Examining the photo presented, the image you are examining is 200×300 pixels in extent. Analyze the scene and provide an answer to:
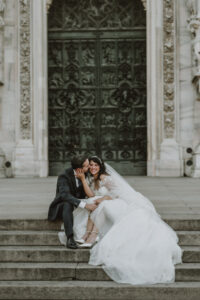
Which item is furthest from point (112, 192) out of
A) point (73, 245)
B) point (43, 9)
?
point (43, 9)

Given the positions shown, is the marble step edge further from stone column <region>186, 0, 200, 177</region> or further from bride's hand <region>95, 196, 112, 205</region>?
stone column <region>186, 0, 200, 177</region>

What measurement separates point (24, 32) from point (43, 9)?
87 cm

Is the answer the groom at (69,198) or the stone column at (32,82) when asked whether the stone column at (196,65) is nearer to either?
the stone column at (32,82)

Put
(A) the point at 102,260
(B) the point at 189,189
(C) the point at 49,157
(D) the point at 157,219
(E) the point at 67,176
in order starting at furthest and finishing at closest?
1. (C) the point at 49,157
2. (B) the point at 189,189
3. (E) the point at 67,176
4. (D) the point at 157,219
5. (A) the point at 102,260

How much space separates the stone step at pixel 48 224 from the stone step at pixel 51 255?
1.66 feet

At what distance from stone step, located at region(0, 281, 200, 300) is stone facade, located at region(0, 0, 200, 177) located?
8192 millimetres

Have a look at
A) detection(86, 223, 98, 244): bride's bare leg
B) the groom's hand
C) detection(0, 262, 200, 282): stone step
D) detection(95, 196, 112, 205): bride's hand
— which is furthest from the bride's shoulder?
detection(0, 262, 200, 282): stone step

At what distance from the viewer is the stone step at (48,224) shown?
6293 mm

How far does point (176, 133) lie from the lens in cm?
1346

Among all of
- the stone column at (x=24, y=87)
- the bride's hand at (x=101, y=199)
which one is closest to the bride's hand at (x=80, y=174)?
the bride's hand at (x=101, y=199)

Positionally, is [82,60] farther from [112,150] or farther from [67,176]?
[67,176]

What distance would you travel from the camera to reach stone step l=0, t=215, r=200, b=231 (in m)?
6.29

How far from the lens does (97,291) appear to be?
516cm

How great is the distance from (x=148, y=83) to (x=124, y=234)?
8.53m
